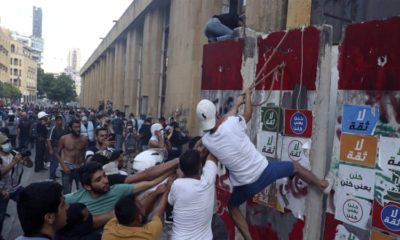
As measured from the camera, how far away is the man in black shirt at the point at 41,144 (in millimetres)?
13023

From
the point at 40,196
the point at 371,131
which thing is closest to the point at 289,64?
the point at 371,131

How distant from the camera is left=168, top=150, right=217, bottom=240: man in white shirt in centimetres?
366

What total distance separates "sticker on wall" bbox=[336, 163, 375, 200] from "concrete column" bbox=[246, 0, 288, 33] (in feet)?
13.1

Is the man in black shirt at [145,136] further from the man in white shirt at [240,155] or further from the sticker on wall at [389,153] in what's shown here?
the sticker on wall at [389,153]

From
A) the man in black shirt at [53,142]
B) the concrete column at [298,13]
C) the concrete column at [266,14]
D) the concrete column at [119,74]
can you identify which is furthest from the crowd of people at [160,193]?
the concrete column at [119,74]

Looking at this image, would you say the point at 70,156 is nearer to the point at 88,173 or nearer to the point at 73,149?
the point at 73,149

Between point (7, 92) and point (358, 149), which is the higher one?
point (358, 149)

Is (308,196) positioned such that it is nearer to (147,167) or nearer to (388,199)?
(388,199)

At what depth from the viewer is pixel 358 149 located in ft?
13.0

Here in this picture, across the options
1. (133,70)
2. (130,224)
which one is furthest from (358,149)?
(133,70)

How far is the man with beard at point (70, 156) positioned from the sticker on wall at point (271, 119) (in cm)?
370

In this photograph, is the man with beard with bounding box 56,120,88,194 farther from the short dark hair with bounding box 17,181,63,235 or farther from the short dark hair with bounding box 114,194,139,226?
the short dark hair with bounding box 17,181,63,235

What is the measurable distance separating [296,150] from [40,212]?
10.1 ft

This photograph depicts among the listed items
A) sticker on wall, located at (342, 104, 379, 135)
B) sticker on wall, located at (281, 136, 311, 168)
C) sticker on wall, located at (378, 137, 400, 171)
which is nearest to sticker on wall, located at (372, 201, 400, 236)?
sticker on wall, located at (378, 137, 400, 171)
